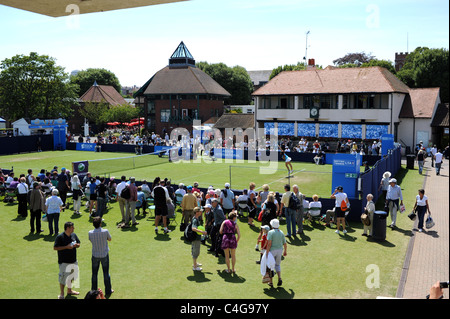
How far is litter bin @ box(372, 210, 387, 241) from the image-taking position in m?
14.5

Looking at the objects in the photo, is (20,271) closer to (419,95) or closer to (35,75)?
(419,95)

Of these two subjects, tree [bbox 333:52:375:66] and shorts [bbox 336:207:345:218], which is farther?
tree [bbox 333:52:375:66]

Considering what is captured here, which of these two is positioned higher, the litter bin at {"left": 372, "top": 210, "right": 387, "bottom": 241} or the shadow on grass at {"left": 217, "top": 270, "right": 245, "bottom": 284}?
the litter bin at {"left": 372, "top": 210, "right": 387, "bottom": 241}

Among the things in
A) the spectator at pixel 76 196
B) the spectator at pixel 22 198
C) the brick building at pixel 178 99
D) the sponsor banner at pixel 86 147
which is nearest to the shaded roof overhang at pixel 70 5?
the spectator at pixel 76 196

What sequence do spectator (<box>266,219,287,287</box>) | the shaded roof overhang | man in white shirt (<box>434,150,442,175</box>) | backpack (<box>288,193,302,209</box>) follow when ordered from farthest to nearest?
1. man in white shirt (<box>434,150,442,175</box>)
2. backpack (<box>288,193,302,209</box>)
3. spectator (<box>266,219,287,287</box>)
4. the shaded roof overhang

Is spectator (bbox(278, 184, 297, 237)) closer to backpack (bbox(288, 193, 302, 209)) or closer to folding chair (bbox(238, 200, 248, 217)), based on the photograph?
backpack (bbox(288, 193, 302, 209))

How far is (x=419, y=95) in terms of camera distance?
44.8 metres

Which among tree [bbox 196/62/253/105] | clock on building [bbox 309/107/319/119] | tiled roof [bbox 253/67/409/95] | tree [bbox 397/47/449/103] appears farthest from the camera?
tree [bbox 196/62/253/105]

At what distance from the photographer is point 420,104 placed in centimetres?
4372

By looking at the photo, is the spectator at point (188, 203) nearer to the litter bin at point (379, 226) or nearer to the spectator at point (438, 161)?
the litter bin at point (379, 226)

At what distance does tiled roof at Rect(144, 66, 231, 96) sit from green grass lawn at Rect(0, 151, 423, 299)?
46601 mm

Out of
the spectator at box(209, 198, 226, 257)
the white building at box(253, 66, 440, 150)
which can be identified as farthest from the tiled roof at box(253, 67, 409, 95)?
the spectator at box(209, 198, 226, 257)

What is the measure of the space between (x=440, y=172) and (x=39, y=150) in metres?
39.5
